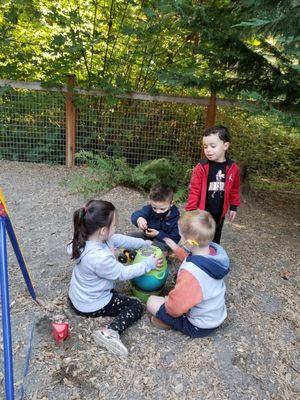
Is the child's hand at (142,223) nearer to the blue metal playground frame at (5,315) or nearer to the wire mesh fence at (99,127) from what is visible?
the blue metal playground frame at (5,315)

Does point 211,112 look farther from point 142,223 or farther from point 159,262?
point 159,262

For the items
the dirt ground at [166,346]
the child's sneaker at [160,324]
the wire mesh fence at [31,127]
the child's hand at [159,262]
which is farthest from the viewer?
the wire mesh fence at [31,127]

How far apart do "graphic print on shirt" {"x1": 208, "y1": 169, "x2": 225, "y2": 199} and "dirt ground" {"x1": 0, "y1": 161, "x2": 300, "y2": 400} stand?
90 cm

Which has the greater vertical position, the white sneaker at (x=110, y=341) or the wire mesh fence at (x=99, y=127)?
the wire mesh fence at (x=99, y=127)

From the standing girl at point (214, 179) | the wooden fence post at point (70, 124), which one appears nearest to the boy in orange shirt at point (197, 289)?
the standing girl at point (214, 179)

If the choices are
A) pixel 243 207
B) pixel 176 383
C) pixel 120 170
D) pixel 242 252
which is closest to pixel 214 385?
pixel 176 383

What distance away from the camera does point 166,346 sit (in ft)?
9.15

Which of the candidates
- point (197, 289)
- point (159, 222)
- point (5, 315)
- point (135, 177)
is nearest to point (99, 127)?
point (135, 177)

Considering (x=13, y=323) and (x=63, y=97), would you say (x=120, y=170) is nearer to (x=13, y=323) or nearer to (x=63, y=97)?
(x=63, y=97)

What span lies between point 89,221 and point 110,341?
2.77 ft

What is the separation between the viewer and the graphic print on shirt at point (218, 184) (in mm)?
3584

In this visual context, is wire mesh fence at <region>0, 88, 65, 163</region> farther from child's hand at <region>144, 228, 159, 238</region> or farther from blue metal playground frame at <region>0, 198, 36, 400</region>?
blue metal playground frame at <region>0, 198, 36, 400</region>

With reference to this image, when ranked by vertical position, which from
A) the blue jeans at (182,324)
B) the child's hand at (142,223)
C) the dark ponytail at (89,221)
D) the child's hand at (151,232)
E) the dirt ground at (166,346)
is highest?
the dark ponytail at (89,221)

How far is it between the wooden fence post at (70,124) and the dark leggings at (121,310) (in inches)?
179
